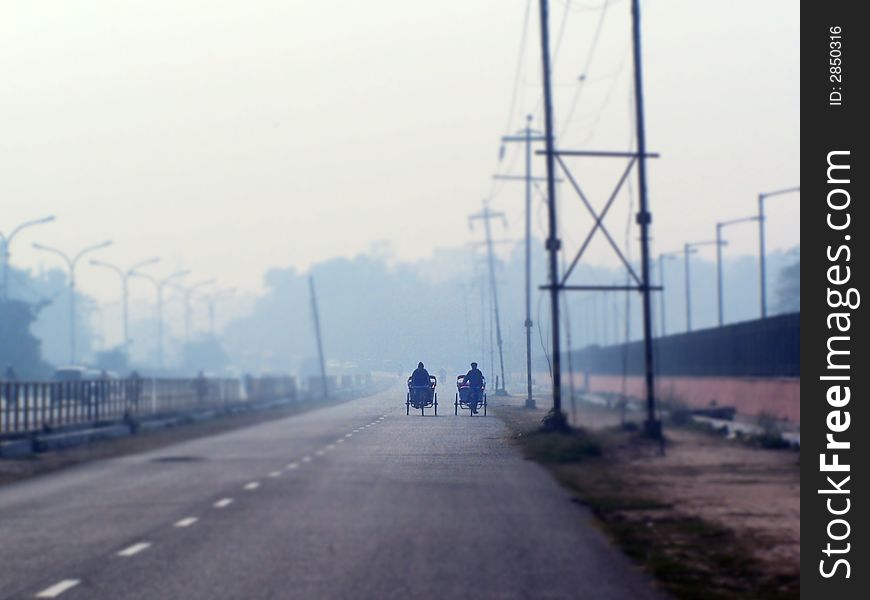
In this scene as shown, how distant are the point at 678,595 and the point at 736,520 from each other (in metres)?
2.76

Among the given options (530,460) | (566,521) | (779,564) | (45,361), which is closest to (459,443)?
(530,460)

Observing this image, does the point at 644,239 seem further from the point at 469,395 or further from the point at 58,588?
the point at 58,588

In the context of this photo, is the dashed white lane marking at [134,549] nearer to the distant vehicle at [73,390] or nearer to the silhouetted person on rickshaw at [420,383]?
the distant vehicle at [73,390]

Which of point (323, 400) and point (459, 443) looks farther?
point (323, 400)

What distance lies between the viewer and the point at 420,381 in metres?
8.42

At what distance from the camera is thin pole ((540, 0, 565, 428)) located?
27.1ft

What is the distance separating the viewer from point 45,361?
16156mm

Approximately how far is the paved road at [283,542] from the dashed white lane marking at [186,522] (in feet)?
0.25

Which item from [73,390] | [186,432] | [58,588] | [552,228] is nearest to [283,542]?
[58,588]

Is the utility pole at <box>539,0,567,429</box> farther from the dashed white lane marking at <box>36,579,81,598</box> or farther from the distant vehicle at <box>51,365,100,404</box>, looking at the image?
the dashed white lane marking at <box>36,579,81,598</box>

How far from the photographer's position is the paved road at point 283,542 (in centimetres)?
5784

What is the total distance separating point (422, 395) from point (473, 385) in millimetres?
273

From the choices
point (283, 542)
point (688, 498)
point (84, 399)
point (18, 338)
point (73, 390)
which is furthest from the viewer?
point (283, 542)

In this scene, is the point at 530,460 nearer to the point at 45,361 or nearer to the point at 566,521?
the point at 45,361
